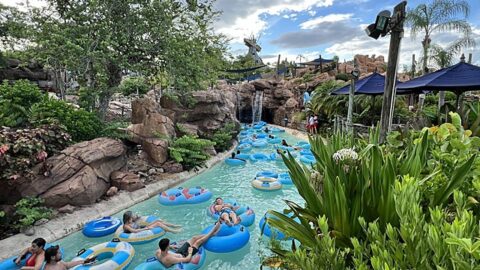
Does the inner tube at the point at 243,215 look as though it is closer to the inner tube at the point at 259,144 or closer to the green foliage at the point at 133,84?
the green foliage at the point at 133,84

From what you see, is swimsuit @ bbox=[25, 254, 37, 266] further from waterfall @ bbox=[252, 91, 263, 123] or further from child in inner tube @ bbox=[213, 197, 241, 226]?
waterfall @ bbox=[252, 91, 263, 123]

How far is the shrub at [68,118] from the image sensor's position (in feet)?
23.5

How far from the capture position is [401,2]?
334 cm

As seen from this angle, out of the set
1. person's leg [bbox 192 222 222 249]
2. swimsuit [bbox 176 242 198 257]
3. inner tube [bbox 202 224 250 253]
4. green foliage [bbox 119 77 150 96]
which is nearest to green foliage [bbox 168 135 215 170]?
green foliage [bbox 119 77 150 96]

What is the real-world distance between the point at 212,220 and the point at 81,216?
9.27 ft

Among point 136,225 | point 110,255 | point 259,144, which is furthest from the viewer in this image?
point 259,144

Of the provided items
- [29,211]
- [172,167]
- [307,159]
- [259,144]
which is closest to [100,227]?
[29,211]

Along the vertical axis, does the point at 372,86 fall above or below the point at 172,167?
above

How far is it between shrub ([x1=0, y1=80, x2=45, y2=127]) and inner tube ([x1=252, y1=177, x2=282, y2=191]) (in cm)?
628

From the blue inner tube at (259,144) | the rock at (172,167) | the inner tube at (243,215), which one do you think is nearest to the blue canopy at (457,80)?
the inner tube at (243,215)

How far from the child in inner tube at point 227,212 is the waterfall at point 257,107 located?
58.1 ft

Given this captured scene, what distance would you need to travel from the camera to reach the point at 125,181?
25.1ft

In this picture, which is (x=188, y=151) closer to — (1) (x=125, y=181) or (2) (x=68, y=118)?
(1) (x=125, y=181)

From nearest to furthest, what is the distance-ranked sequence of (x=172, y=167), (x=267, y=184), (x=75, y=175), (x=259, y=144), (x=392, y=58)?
(x=392, y=58) → (x=75, y=175) → (x=267, y=184) → (x=172, y=167) → (x=259, y=144)
